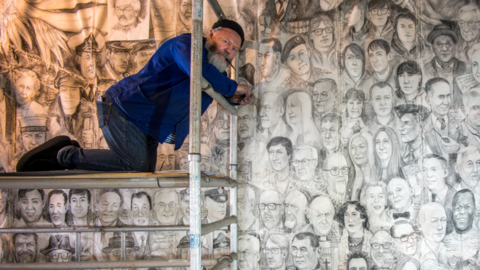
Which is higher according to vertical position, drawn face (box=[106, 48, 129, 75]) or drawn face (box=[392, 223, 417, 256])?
drawn face (box=[106, 48, 129, 75])

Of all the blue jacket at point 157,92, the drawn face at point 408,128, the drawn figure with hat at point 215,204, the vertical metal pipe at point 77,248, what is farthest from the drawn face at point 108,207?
the drawn face at point 408,128

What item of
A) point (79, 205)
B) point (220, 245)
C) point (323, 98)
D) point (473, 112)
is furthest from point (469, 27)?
point (79, 205)

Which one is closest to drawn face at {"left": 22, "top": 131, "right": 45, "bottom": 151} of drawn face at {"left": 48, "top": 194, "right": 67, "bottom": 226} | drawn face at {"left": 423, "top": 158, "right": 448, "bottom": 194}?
drawn face at {"left": 48, "top": 194, "right": 67, "bottom": 226}

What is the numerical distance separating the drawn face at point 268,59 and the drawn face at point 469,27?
2.97ft

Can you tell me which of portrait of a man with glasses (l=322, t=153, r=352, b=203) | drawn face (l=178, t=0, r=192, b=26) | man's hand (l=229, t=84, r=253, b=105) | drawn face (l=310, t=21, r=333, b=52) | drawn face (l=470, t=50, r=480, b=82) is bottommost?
portrait of a man with glasses (l=322, t=153, r=352, b=203)

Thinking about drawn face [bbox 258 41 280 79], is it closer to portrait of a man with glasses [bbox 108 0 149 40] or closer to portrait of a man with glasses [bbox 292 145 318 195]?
portrait of a man with glasses [bbox 292 145 318 195]

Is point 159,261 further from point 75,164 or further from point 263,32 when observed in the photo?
point 263,32

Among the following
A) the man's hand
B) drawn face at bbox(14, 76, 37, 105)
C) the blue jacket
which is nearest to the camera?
the blue jacket

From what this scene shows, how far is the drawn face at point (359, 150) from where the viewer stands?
1639 mm

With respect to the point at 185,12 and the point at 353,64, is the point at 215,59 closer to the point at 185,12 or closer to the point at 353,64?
the point at 185,12

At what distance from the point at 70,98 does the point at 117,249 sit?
32.5 inches

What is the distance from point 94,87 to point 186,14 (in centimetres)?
62

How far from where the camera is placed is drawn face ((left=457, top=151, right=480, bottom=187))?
5.22ft

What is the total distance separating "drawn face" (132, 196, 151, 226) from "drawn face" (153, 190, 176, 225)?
46 mm
